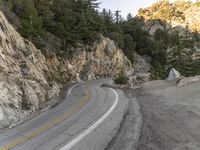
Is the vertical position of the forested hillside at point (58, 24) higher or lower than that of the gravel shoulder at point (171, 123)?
higher

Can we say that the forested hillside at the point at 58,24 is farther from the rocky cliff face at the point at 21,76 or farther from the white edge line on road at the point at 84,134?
the white edge line on road at the point at 84,134

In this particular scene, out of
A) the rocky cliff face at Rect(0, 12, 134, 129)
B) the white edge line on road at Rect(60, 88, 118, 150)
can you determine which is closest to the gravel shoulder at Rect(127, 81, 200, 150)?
the white edge line on road at Rect(60, 88, 118, 150)

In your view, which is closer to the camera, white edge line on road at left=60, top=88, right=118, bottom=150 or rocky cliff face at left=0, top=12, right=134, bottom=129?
white edge line on road at left=60, top=88, right=118, bottom=150

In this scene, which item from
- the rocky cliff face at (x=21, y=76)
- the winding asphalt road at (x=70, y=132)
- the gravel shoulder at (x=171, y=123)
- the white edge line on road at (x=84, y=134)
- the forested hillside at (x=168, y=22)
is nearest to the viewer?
the gravel shoulder at (x=171, y=123)

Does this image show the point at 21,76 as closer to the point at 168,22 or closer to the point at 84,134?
the point at 84,134

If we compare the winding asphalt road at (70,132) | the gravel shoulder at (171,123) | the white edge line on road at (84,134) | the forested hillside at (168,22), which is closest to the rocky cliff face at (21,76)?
the winding asphalt road at (70,132)

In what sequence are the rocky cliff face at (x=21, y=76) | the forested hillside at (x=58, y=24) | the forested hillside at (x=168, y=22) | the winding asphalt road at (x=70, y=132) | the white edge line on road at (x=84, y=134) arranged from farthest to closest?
the forested hillside at (x=168, y=22)
the forested hillside at (x=58, y=24)
the rocky cliff face at (x=21, y=76)
the winding asphalt road at (x=70, y=132)
the white edge line on road at (x=84, y=134)

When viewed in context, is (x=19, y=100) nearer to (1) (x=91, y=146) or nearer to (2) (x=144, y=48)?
(1) (x=91, y=146)

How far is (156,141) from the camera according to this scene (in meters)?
10.8

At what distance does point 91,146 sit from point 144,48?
7583 centimetres

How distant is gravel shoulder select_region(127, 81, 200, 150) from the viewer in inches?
414

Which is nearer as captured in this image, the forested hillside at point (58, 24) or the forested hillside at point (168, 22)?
the forested hillside at point (58, 24)

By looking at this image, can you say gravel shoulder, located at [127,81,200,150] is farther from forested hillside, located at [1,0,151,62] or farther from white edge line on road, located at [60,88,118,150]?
forested hillside, located at [1,0,151,62]

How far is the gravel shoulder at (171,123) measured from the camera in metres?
10.5
